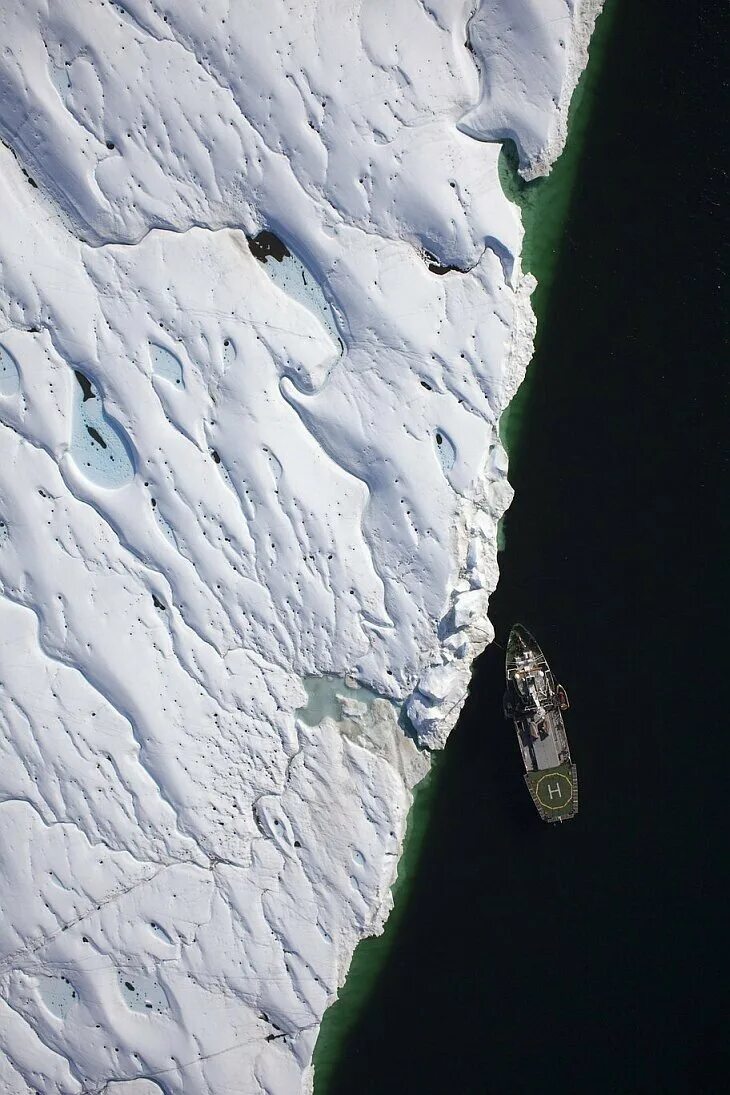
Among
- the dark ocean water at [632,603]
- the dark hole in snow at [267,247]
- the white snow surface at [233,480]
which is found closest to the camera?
the white snow surface at [233,480]

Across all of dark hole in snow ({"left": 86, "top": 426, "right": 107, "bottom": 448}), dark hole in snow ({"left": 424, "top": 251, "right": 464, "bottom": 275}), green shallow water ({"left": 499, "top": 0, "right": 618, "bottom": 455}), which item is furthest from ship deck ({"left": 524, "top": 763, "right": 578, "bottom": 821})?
dark hole in snow ({"left": 86, "top": 426, "right": 107, "bottom": 448})

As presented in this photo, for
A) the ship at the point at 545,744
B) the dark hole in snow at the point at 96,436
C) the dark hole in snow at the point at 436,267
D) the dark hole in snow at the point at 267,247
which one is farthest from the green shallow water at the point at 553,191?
the dark hole in snow at the point at 96,436

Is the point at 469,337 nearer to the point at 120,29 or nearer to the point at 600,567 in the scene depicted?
the point at 600,567

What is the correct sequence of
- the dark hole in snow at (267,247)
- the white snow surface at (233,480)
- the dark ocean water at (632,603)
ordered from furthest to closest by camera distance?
the dark ocean water at (632,603) < the dark hole in snow at (267,247) < the white snow surface at (233,480)

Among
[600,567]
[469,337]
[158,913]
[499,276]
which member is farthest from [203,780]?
[499,276]

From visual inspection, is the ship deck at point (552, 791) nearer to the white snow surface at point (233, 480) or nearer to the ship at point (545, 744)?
the ship at point (545, 744)

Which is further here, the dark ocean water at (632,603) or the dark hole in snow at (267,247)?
the dark ocean water at (632,603)

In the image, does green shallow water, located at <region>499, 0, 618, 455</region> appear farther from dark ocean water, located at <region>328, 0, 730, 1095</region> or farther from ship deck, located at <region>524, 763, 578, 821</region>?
ship deck, located at <region>524, 763, 578, 821</region>

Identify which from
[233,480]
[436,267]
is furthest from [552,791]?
[436,267]
